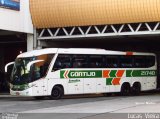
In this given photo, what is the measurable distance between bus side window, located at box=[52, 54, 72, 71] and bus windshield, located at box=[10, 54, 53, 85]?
536 millimetres

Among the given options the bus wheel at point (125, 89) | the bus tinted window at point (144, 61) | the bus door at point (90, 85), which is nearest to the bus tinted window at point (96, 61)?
the bus door at point (90, 85)

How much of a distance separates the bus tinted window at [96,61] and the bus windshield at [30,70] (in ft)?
10.2

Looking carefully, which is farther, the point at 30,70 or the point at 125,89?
the point at 125,89

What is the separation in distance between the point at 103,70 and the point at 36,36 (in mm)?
9052

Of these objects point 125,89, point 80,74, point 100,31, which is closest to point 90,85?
point 80,74

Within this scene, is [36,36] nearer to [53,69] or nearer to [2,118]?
[53,69]

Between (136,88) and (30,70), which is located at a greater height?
(30,70)

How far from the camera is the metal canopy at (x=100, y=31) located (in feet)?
112

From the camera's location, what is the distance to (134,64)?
32094 millimetres

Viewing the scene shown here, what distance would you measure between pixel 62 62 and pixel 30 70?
2122mm

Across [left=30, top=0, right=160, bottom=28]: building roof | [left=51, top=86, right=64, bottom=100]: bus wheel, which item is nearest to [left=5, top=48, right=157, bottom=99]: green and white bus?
[left=51, top=86, right=64, bottom=100]: bus wheel

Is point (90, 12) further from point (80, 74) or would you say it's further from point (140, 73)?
point (80, 74)

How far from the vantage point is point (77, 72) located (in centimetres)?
2847

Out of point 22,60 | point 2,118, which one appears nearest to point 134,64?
point 22,60
